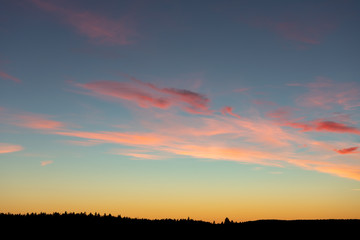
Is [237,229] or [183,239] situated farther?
[237,229]

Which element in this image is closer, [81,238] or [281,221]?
[81,238]

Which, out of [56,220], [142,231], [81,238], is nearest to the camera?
[81,238]

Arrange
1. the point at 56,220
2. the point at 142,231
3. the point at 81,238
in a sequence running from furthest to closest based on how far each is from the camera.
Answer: the point at 56,220
the point at 142,231
the point at 81,238

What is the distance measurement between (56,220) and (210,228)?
76.4ft

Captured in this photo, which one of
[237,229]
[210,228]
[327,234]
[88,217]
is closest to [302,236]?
[327,234]

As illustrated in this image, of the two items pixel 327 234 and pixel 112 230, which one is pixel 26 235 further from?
pixel 327 234

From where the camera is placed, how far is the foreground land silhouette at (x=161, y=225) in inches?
2239

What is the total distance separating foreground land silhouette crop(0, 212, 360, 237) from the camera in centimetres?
5687

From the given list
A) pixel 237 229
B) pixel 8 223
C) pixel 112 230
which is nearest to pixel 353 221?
pixel 237 229

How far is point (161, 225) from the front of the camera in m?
60.2

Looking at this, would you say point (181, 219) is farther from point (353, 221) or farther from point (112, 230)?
point (353, 221)

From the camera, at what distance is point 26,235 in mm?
53156

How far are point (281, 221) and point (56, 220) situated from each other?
1353 inches

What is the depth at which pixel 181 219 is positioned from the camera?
63.8m
